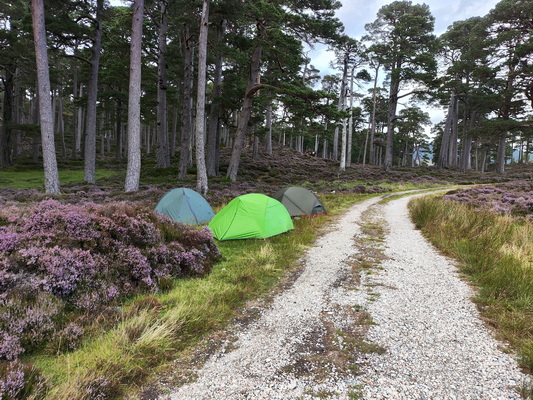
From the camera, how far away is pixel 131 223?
16.6ft

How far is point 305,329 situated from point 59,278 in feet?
11.4

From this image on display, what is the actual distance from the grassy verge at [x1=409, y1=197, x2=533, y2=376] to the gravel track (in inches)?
8.8

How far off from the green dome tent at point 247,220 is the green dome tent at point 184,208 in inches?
58.8

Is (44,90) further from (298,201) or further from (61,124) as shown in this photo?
(61,124)

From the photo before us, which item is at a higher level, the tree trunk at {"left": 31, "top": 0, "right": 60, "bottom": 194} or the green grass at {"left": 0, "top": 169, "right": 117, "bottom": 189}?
the tree trunk at {"left": 31, "top": 0, "right": 60, "bottom": 194}

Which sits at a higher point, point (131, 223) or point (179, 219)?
point (131, 223)

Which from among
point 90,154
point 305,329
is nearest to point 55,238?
point 305,329

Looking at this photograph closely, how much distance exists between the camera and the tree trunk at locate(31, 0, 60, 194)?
11258 millimetres

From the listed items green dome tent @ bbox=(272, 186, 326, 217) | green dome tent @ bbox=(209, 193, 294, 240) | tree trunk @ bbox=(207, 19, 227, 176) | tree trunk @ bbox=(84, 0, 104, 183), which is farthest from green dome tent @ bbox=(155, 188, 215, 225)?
tree trunk @ bbox=(207, 19, 227, 176)

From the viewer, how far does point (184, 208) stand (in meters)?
9.59

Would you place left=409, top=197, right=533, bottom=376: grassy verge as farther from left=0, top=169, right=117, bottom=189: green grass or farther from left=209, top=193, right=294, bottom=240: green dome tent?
left=0, top=169, right=117, bottom=189: green grass

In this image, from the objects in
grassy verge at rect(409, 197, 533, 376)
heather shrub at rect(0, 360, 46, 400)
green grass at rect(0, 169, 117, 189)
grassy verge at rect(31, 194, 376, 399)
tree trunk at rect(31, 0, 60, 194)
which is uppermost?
tree trunk at rect(31, 0, 60, 194)

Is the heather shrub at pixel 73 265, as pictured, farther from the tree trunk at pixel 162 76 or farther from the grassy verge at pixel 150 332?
the tree trunk at pixel 162 76

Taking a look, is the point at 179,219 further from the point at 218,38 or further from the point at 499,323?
the point at 218,38
